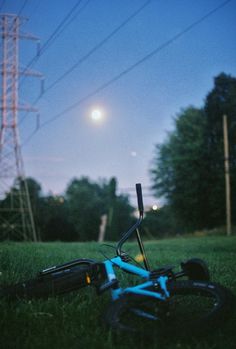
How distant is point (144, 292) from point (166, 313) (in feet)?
0.93

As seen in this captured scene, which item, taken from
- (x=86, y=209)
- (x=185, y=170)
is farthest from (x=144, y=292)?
(x=86, y=209)

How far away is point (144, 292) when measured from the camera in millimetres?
3225

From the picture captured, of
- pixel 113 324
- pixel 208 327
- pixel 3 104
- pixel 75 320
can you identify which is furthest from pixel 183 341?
pixel 3 104

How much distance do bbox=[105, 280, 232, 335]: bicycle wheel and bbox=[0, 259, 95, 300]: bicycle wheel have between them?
1.97ft

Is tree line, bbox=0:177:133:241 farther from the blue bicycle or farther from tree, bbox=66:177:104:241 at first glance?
the blue bicycle

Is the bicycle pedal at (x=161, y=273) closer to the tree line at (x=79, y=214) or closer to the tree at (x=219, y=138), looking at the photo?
the tree at (x=219, y=138)

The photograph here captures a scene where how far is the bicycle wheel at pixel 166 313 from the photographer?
3104mm

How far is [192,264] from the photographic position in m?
3.70

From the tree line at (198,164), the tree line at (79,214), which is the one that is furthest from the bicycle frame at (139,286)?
the tree line at (79,214)

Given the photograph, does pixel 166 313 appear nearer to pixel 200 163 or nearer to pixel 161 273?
pixel 161 273

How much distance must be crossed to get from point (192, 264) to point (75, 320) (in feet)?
4.36

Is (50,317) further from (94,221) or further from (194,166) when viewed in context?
(94,221)

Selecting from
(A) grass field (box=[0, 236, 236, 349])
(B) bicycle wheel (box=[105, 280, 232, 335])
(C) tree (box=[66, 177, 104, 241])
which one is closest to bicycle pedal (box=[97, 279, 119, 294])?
(B) bicycle wheel (box=[105, 280, 232, 335])

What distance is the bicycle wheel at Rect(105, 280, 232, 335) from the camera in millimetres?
3104
